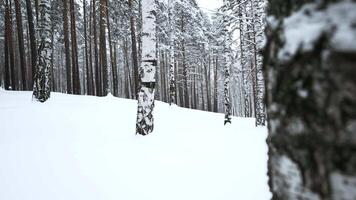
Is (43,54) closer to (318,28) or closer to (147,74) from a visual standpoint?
(147,74)

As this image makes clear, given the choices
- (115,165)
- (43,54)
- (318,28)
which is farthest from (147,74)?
(318,28)

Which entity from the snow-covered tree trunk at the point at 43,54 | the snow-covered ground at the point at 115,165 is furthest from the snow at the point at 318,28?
the snow-covered tree trunk at the point at 43,54

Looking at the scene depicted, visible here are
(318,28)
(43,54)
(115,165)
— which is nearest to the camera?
(318,28)

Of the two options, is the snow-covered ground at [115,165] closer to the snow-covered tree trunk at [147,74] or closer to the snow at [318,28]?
the snow-covered tree trunk at [147,74]

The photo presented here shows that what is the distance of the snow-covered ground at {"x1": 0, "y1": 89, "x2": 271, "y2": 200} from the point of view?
3014 mm

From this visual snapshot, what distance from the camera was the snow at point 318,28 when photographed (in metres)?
0.52

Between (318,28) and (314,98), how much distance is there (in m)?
0.14

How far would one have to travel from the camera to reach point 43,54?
923cm

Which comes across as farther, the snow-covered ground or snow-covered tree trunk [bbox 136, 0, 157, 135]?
snow-covered tree trunk [bbox 136, 0, 157, 135]

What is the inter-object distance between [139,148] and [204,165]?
1293 millimetres

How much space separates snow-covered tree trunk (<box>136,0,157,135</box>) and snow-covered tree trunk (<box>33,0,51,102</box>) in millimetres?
4711

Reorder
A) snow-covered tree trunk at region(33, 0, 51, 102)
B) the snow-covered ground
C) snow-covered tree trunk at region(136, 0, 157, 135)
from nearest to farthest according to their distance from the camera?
the snow-covered ground, snow-covered tree trunk at region(136, 0, 157, 135), snow-covered tree trunk at region(33, 0, 51, 102)

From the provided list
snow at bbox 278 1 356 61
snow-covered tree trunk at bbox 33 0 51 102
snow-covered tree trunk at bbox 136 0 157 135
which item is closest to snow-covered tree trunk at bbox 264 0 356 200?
snow at bbox 278 1 356 61

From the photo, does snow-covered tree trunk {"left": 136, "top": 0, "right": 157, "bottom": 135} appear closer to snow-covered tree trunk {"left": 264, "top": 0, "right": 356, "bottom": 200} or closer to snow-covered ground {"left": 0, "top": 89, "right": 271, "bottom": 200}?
snow-covered ground {"left": 0, "top": 89, "right": 271, "bottom": 200}
